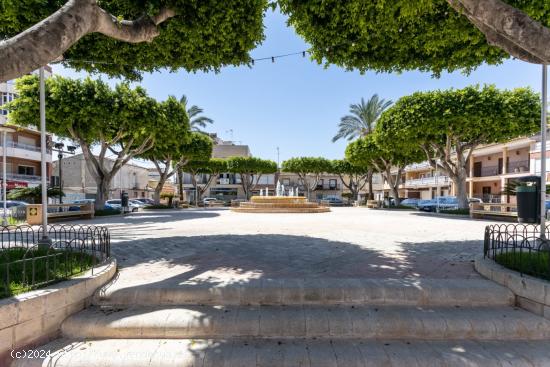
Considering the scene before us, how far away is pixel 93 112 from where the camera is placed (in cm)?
1416

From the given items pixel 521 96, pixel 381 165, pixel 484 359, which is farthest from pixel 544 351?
pixel 381 165

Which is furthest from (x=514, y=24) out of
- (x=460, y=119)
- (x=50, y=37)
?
(x=460, y=119)

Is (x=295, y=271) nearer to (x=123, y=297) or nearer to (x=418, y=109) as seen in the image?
(x=123, y=297)

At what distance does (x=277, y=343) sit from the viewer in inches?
121

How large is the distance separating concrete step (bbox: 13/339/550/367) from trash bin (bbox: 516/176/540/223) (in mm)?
4430

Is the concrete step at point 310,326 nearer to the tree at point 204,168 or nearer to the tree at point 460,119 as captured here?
the tree at point 460,119

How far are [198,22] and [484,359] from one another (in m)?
7.71

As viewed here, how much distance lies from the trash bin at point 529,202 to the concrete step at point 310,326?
414 centimetres

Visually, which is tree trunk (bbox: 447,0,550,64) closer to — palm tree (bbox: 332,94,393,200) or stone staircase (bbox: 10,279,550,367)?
stone staircase (bbox: 10,279,550,367)

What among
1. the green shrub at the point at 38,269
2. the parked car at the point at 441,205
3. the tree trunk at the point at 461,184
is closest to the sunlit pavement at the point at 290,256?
the green shrub at the point at 38,269

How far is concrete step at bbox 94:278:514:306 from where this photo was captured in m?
3.74

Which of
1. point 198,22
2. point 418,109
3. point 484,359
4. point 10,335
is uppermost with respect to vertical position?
point 418,109

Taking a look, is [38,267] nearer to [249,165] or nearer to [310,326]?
[310,326]

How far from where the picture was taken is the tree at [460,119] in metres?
14.8
